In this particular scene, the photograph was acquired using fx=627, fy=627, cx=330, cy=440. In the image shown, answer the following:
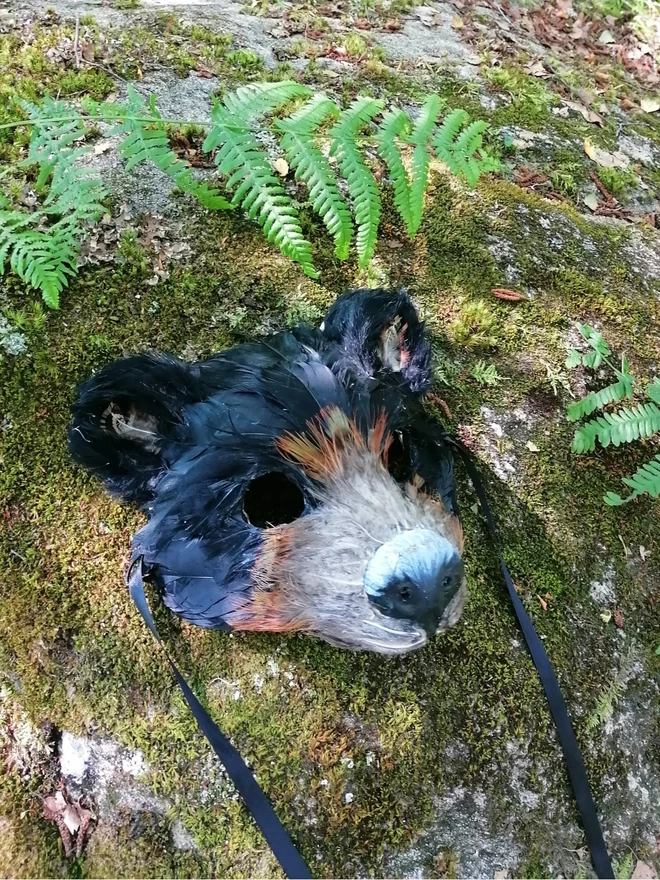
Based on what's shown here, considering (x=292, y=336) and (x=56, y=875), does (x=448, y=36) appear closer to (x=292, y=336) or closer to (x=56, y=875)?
(x=292, y=336)

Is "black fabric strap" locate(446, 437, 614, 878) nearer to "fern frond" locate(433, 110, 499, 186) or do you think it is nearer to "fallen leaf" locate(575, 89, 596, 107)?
"fern frond" locate(433, 110, 499, 186)

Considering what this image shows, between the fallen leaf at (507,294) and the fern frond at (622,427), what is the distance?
97 cm

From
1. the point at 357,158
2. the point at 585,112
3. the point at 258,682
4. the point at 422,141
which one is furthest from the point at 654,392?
the point at 585,112

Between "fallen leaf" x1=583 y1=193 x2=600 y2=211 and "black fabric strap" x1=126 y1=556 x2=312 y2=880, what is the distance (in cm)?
416

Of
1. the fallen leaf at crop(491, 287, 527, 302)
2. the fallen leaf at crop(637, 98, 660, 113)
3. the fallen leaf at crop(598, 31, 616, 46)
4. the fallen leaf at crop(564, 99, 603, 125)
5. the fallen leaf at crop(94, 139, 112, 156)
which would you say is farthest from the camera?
the fallen leaf at crop(598, 31, 616, 46)

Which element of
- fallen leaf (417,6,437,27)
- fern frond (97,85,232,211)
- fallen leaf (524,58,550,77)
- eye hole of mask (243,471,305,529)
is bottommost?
eye hole of mask (243,471,305,529)

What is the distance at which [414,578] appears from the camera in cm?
209

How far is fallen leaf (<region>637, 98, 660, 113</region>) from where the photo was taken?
5.79m

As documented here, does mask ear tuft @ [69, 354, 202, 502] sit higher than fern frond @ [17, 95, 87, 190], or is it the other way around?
fern frond @ [17, 95, 87, 190]

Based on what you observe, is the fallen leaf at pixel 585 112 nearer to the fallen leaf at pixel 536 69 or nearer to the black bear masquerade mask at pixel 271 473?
the fallen leaf at pixel 536 69

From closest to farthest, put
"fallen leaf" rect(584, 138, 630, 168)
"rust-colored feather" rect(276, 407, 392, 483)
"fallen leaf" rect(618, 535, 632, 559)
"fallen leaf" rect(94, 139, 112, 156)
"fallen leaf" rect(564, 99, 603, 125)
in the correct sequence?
1. "rust-colored feather" rect(276, 407, 392, 483)
2. "fallen leaf" rect(618, 535, 632, 559)
3. "fallen leaf" rect(94, 139, 112, 156)
4. "fallen leaf" rect(584, 138, 630, 168)
5. "fallen leaf" rect(564, 99, 603, 125)

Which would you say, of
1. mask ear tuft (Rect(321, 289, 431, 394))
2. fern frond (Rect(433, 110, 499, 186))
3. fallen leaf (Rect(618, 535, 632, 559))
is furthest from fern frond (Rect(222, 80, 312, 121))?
fallen leaf (Rect(618, 535, 632, 559))

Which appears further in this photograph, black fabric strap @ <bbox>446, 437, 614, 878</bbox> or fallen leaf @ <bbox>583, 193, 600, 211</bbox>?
fallen leaf @ <bbox>583, 193, 600, 211</bbox>

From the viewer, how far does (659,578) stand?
3656mm
